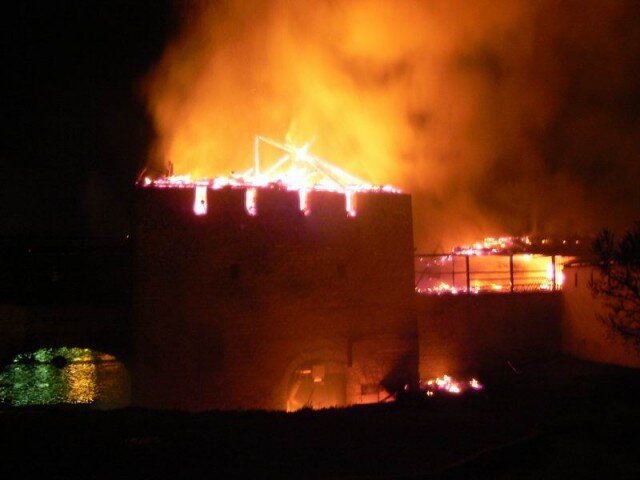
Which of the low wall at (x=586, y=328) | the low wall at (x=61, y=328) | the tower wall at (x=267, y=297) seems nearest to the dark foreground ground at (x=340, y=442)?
the low wall at (x=61, y=328)

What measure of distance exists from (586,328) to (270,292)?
1175 centimetres

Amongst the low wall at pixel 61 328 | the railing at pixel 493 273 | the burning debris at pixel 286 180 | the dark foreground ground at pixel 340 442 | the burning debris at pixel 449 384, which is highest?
the burning debris at pixel 286 180

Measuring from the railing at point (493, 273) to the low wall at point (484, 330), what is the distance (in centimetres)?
51

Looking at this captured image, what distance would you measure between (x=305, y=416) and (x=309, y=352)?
18.8ft

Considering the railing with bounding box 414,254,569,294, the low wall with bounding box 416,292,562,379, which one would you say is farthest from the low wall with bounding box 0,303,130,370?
the railing with bounding box 414,254,569,294

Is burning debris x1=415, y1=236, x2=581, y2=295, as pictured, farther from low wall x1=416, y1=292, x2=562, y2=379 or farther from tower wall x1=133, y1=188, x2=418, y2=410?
tower wall x1=133, y1=188, x2=418, y2=410

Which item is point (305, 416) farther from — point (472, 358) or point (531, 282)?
point (531, 282)

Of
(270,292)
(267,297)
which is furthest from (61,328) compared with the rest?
(270,292)

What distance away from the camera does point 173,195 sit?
15195mm

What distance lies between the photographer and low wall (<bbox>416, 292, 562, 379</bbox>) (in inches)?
759

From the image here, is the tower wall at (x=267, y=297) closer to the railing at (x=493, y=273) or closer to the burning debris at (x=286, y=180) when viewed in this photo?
the burning debris at (x=286, y=180)

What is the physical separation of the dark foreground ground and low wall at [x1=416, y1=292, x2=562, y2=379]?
764 cm

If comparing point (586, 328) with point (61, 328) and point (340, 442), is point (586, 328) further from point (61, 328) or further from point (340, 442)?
point (61, 328)

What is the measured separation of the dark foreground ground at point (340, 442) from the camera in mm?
7328
